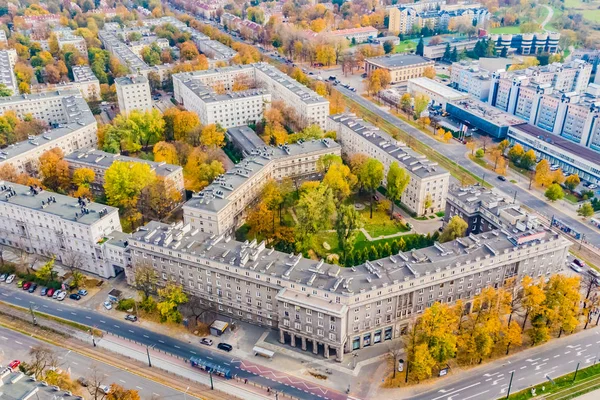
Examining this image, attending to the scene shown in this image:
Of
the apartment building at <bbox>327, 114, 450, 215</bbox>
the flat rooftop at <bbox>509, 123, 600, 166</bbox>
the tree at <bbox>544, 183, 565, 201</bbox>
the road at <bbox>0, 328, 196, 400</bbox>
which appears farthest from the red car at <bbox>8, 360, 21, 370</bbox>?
the flat rooftop at <bbox>509, 123, 600, 166</bbox>

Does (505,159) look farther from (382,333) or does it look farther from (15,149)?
(15,149)

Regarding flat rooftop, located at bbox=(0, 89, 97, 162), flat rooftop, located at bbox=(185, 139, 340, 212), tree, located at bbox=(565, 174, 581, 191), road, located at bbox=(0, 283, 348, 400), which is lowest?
road, located at bbox=(0, 283, 348, 400)

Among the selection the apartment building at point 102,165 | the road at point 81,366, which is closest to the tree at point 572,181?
the apartment building at point 102,165

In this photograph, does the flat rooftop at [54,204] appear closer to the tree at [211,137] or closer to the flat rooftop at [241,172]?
the flat rooftop at [241,172]

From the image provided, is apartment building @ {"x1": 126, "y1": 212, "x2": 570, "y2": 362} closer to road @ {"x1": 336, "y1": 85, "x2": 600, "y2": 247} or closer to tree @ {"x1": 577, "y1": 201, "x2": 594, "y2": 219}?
road @ {"x1": 336, "y1": 85, "x2": 600, "y2": 247}

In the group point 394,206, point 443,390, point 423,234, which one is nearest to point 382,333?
point 443,390

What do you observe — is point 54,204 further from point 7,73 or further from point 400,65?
point 400,65
